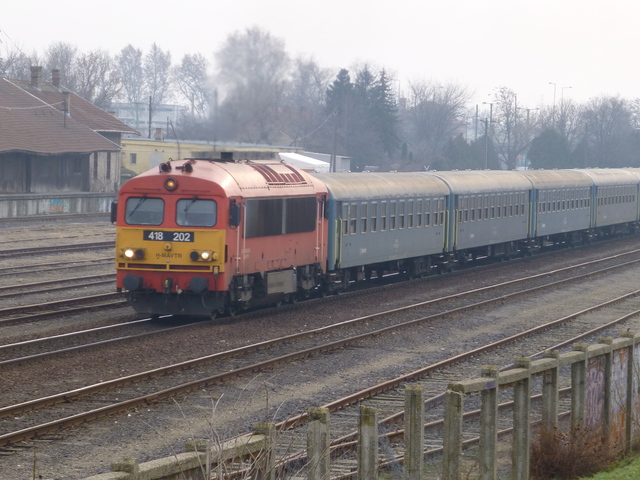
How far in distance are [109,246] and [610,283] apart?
16.3 m

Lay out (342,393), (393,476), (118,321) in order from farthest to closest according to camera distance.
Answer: (118,321) < (342,393) < (393,476)

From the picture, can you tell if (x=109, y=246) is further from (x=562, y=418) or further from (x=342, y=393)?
(x=562, y=418)

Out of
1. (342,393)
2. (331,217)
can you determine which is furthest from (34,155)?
(342,393)

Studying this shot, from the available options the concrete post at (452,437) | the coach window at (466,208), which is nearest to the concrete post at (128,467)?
the concrete post at (452,437)

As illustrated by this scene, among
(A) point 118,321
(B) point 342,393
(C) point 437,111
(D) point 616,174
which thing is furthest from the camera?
(C) point 437,111

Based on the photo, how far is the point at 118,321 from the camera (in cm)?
1909

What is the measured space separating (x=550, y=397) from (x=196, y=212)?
33.3 feet

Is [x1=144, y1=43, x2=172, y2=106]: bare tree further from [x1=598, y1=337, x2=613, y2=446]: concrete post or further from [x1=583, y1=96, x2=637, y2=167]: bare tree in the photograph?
[x1=598, y1=337, x2=613, y2=446]: concrete post

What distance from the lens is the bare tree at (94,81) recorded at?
93756mm

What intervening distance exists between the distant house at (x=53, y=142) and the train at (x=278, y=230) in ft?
72.8

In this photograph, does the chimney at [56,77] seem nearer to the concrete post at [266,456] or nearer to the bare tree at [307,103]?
the bare tree at [307,103]

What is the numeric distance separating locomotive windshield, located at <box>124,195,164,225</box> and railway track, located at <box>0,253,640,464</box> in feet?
11.4

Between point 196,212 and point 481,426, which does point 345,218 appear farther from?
point 481,426

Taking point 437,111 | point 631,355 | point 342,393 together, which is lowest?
point 342,393
